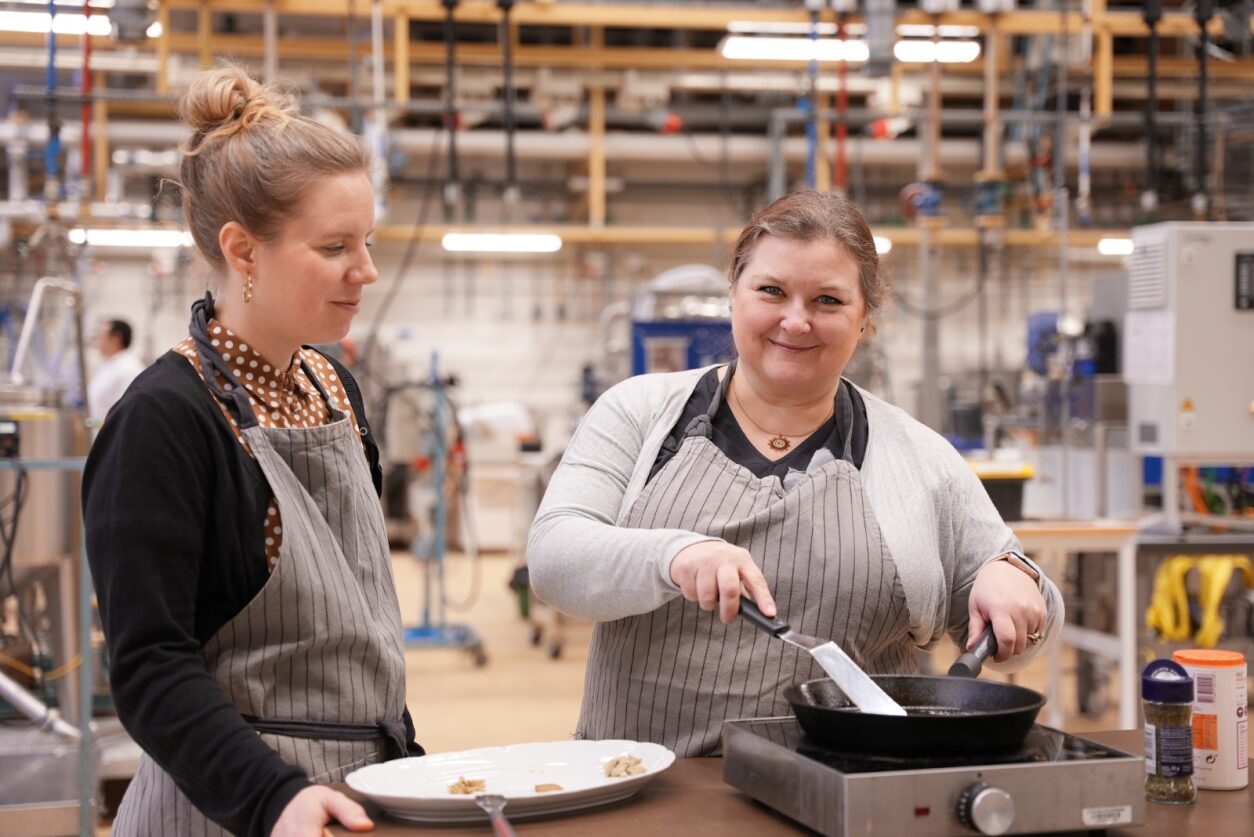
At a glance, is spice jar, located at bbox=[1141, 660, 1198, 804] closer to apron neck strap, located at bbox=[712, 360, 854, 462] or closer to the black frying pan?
the black frying pan

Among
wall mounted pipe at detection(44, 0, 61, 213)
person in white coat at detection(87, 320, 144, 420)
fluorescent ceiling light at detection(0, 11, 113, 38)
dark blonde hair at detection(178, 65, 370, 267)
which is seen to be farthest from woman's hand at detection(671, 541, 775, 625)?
person in white coat at detection(87, 320, 144, 420)

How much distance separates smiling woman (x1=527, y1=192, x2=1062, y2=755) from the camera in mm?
1547

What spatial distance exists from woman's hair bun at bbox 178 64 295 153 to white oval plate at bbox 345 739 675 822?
26.9 inches

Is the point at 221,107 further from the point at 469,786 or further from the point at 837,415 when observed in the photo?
the point at 837,415

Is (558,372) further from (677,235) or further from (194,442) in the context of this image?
(194,442)

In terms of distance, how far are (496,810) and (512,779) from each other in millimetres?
136

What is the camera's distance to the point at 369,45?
921cm

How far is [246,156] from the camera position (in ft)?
4.43

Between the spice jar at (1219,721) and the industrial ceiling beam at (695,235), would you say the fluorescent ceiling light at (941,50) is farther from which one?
the spice jar at (1219,721)

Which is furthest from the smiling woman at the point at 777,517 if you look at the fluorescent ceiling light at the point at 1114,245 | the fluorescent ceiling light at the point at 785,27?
the fluorescent ceiling light at the point at 1114,245

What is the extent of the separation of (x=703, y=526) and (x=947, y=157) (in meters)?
9.89

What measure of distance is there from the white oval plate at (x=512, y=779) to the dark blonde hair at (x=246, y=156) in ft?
1.84

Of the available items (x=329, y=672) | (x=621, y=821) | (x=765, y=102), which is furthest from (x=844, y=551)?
(x=765, y=102)

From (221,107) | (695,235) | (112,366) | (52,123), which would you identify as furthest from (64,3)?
(695,235)
